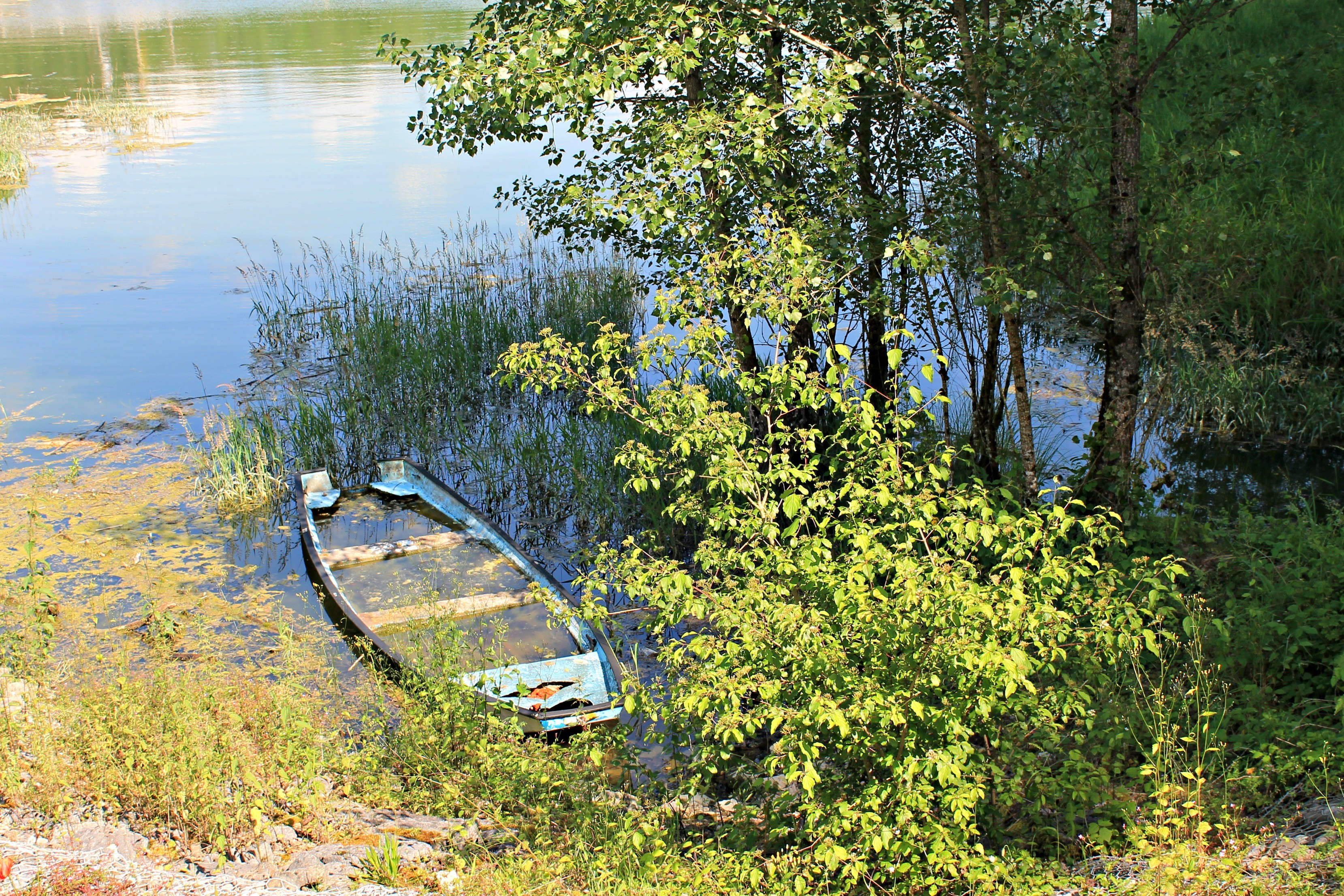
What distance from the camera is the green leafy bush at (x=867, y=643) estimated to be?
3902 millimetres

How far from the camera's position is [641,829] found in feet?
13.7

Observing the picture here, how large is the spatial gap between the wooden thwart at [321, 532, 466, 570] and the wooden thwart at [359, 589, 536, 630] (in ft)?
2.80

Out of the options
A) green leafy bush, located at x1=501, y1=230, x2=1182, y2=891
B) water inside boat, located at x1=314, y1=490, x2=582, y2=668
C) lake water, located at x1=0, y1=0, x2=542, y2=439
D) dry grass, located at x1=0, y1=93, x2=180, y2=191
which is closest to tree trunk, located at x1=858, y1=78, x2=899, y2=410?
green leafy bush, located at x1=501, y1=230, x2=1182, y2=891

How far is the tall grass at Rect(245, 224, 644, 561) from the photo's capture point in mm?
9617

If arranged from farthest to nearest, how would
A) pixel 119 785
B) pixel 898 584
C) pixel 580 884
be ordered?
pixel 119 785
pixel 580 884
pixel 898 584

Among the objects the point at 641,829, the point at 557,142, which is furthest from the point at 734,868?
the point at 557,142

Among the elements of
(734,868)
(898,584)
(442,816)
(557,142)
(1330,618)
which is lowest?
(442,816)

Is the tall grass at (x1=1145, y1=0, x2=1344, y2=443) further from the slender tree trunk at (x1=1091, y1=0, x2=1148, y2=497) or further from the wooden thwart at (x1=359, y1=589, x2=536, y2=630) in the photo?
the wooden thwart at (x1=359, y1=589, x2=536, y2=630)

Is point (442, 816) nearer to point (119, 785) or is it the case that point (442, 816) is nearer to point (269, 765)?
point (269, 765)

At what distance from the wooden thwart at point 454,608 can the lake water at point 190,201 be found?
5.82 metres

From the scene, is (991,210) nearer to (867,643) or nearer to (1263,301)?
(867,643)

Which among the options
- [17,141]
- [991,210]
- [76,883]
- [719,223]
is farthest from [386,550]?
[17,141]

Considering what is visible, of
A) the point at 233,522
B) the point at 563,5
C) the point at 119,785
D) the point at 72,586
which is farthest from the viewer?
the point at 233,522

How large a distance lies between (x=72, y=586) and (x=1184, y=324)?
9.90m
